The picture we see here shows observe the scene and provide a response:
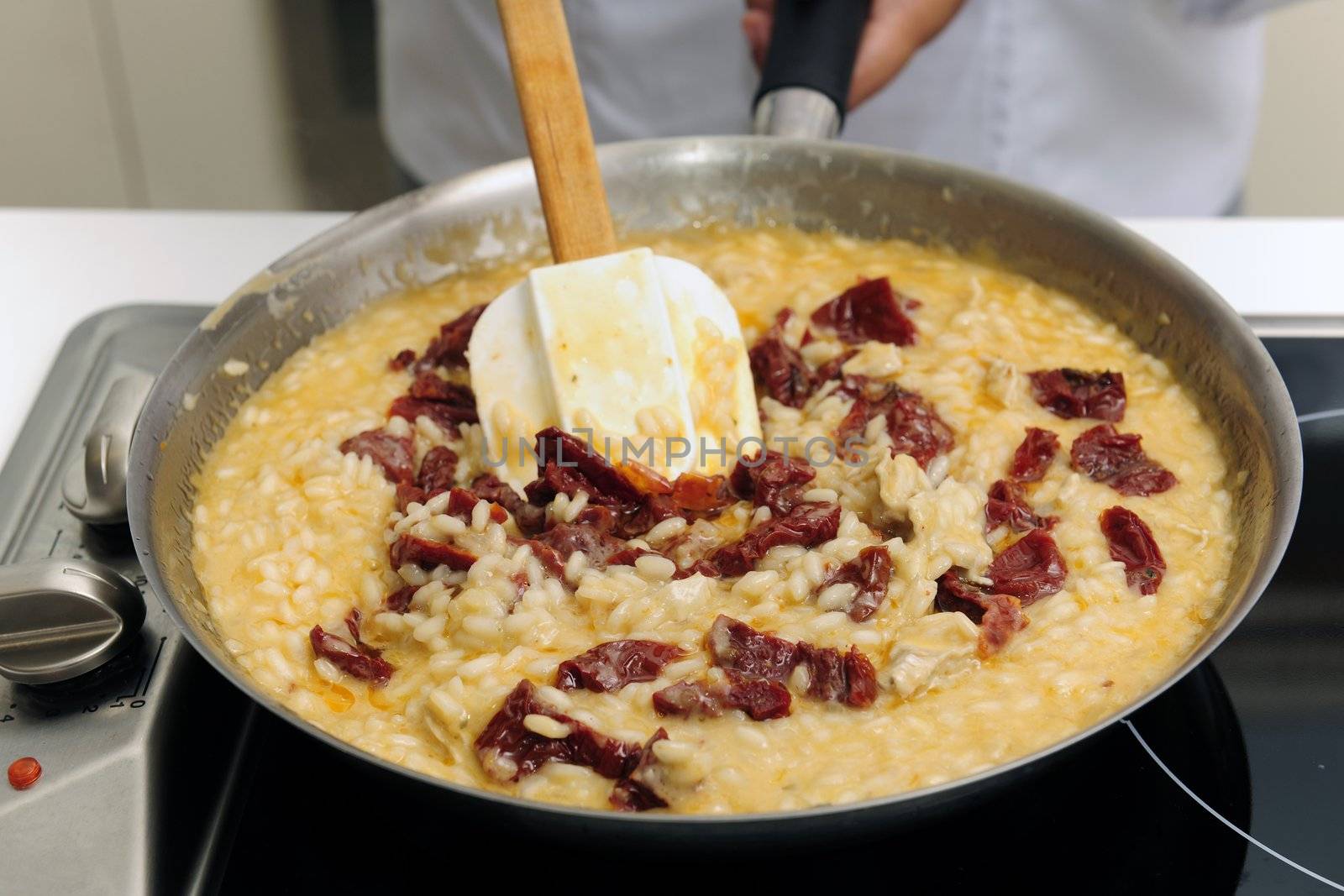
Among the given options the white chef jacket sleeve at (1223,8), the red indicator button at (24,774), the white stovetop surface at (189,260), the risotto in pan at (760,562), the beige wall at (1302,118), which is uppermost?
the white chef jacket sleeve at (1223,8)

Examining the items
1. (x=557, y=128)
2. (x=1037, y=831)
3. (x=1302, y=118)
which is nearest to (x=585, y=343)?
Result: (x=557, y=128)

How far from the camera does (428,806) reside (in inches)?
66.2

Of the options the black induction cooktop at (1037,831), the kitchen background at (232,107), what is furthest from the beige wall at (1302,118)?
the black induction cooktop at (1037,831)

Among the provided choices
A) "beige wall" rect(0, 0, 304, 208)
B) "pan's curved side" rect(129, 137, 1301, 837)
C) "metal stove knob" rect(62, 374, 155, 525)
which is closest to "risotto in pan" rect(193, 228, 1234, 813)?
"pan's curved side" rect(129, 137, 1301, 837)

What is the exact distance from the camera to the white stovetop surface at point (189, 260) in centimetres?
312

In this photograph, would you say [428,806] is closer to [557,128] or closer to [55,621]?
[55,621]

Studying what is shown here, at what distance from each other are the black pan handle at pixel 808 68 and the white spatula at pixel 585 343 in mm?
606

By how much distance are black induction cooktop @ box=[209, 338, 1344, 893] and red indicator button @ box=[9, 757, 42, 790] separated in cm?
30

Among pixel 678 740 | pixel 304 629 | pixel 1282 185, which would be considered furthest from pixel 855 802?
pixel 1282 185

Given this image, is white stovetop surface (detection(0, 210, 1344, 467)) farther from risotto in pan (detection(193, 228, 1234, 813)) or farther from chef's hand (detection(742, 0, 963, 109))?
chef's hand (detection(742, 0, 963, 109))

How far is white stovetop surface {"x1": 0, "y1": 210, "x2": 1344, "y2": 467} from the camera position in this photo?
3.12 meters

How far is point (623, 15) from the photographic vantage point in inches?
152

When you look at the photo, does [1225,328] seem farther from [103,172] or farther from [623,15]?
[103,172]

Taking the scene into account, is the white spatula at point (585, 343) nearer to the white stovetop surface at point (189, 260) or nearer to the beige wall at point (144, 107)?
the white stovetop surface at point (189, 260)
